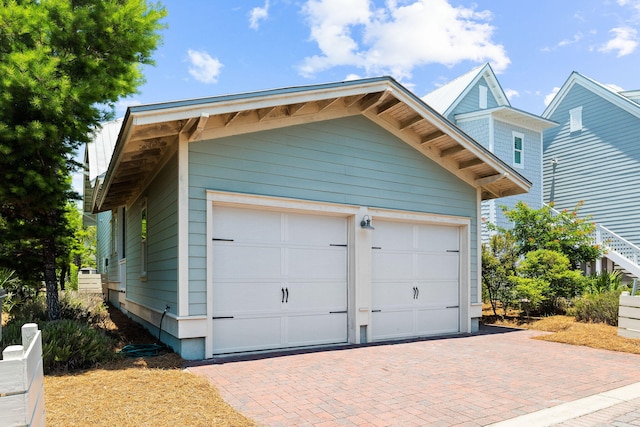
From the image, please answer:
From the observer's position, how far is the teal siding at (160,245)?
706 cm

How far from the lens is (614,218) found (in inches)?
701

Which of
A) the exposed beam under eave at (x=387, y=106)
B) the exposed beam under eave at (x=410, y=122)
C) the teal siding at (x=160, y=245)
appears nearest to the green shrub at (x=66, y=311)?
the teal siding at (x=160, y=245)

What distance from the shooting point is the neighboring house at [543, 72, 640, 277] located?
17.2 metres

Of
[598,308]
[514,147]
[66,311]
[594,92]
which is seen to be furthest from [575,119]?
[66,311]

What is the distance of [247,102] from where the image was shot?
680 cm

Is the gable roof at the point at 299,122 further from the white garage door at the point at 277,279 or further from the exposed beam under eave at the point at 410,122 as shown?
the white garage door at the point at 277,279

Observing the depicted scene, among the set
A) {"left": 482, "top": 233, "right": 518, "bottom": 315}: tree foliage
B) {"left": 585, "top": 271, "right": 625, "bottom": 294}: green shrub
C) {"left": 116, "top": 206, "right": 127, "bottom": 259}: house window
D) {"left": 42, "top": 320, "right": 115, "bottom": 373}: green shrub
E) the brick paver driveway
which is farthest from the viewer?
{"left": 116, "top": 206, "right": 127, "bottom": 259}: house window

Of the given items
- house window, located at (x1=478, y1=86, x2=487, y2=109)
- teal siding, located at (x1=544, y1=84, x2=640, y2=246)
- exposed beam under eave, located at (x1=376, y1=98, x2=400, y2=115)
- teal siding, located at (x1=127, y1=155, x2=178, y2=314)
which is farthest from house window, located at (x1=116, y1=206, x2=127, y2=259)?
teal siding, located at (x1=544, y1=84, x2=640, y2=246)

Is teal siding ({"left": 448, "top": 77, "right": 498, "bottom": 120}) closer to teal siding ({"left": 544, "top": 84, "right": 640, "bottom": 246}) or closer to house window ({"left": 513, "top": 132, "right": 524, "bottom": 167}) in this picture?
house window ({"left": 513, "top": 132, "right": 524, "bottom": 167})

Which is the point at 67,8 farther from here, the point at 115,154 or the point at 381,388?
the point at 381,388

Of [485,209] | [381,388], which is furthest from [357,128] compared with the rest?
[485,209]

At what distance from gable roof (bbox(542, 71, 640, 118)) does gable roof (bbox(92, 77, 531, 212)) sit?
421 inches

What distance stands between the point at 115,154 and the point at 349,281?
456cm

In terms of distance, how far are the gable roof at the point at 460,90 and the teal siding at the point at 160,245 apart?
12.6 metres
